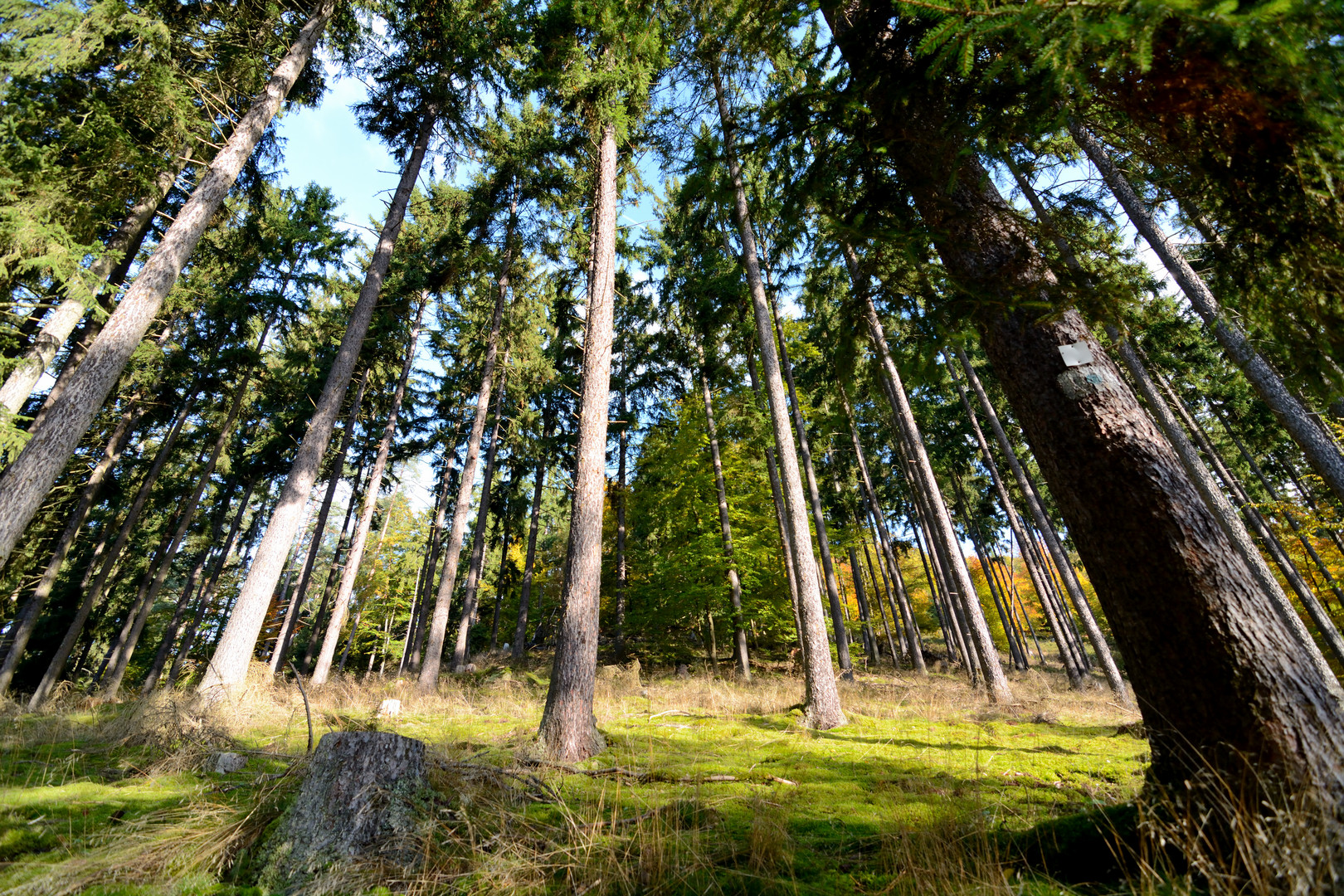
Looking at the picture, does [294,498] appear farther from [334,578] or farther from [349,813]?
[334,578]

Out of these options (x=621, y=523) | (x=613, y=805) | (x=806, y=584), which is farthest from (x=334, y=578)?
(x=613, y=805)

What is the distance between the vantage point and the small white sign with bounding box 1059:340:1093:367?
256 centimetres

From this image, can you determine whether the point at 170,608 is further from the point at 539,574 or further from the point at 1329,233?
the point at 1329,233

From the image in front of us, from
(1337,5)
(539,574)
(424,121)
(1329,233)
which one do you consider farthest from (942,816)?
(539,574)

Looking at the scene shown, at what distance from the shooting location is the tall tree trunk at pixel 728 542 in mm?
14219

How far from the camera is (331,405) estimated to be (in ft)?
30.1

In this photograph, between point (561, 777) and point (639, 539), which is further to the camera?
point (639, 539)

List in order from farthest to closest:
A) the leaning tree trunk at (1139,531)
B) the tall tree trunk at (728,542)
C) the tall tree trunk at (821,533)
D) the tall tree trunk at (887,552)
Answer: the tall tree trunk at (887,552) → the tall tree trunk at (728,542) → the tall tree trunk at (821,533) → the leaning tree trunk at (1139,531)

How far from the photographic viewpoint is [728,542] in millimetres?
14305

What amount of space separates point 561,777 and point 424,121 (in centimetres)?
1385

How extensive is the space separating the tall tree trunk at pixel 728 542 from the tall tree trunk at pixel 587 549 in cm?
838

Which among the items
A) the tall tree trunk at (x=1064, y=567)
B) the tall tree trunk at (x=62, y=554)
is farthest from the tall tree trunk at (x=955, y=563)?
the tall tree trunk at (x=62, y=554)

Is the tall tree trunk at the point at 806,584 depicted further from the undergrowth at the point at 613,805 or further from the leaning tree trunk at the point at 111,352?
the leaning tree trunk at the point at 111,352

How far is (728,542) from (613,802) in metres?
11.2
